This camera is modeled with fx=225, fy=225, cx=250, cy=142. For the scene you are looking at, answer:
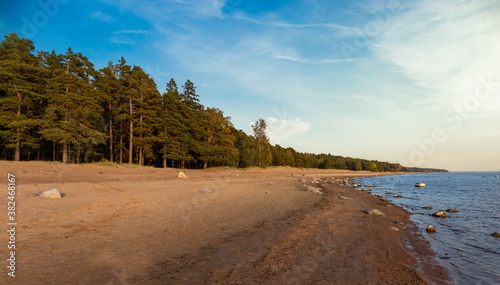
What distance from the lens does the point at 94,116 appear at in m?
33.3

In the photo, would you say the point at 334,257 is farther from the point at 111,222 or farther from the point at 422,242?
the point at 111,222

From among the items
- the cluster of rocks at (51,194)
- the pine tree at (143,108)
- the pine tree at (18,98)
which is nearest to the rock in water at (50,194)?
the cluster of rocks at (51,194)

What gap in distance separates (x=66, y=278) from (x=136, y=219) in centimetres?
481

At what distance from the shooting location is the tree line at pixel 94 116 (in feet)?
98.4

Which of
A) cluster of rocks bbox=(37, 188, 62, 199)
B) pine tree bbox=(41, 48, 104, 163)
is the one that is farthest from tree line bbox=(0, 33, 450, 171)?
cluster of rocks bbox=(37, 188, 62, 199)

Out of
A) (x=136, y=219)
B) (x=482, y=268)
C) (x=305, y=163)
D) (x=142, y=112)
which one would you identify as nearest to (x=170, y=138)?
(x=142, y=112)

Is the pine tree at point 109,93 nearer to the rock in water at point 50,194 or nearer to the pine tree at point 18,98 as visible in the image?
the pine tree at point 18,98

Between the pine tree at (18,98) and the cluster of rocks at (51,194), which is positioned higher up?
the pine tree at (18,98)

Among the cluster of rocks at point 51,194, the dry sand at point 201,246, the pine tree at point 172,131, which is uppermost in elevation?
the pine tree at point 172,131

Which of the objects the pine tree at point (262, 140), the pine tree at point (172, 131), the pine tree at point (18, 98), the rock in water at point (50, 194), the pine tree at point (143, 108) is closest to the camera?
the rock in water at point (50, 194)

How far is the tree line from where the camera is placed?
2998 cm

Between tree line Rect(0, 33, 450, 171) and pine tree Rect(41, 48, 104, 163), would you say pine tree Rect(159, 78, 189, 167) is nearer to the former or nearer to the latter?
tree line Rect(0, 33, 450, 171)

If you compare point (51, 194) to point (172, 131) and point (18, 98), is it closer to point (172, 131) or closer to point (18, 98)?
point (18, 98)

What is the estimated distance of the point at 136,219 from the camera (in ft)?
29.8
